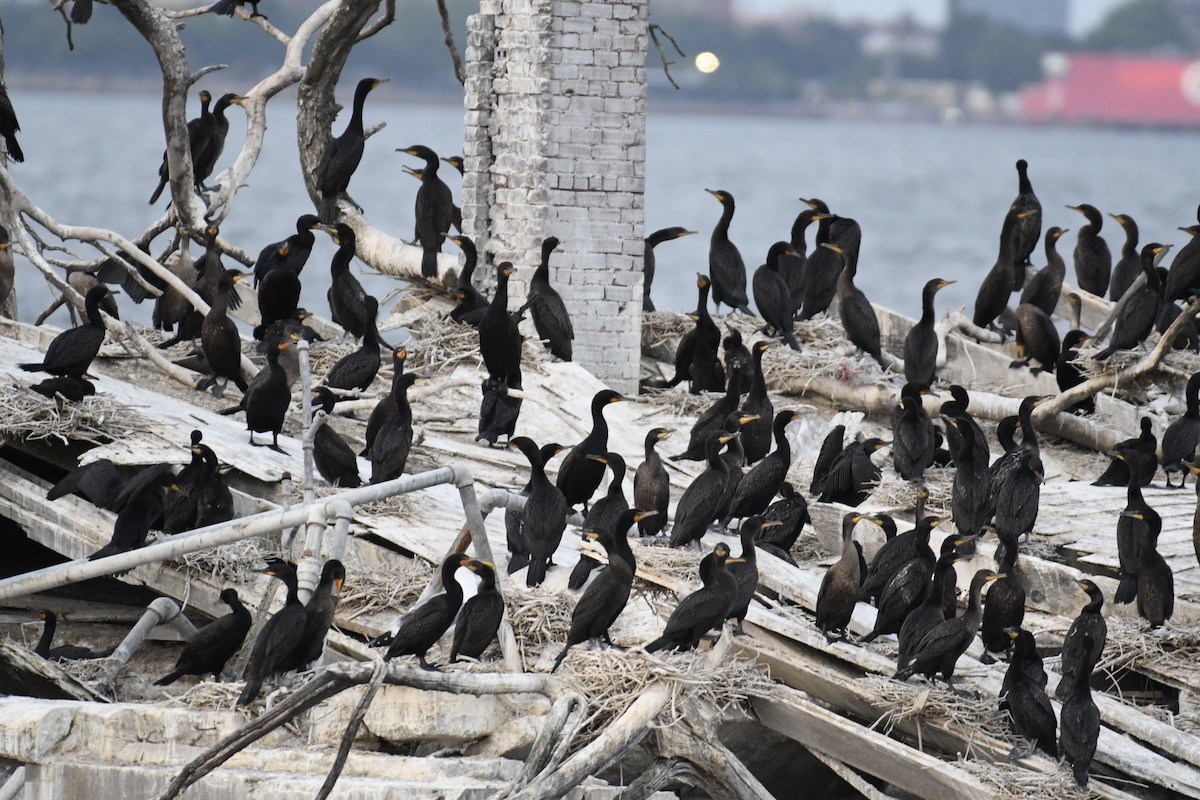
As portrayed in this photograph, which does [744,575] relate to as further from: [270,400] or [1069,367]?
[1069,367]

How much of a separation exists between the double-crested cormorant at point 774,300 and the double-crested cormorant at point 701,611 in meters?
4.34

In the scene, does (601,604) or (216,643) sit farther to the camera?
(216,643)

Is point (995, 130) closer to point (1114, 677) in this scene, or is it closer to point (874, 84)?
point (874, 84)

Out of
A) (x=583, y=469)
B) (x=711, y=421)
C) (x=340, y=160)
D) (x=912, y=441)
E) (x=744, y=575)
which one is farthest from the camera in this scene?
(x=340, y=160)

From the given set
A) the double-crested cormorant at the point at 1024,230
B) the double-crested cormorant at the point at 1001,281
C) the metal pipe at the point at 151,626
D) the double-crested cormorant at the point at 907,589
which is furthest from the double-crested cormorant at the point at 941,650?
the double-crested cormorant at the point at 1024,230

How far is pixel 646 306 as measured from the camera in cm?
1413

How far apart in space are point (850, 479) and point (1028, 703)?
2808 millimetres

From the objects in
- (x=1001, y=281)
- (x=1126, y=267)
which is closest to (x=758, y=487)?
(x=1001, y=281)

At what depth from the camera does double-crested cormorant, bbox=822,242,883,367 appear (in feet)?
40.5

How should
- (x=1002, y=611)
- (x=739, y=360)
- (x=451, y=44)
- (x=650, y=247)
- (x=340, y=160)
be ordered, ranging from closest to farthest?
(x=1002, y=611)
(x=739, y=360)
(x=340, y=160)
(x=650, y=247)
(x=451, y=44)

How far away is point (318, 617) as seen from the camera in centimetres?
746

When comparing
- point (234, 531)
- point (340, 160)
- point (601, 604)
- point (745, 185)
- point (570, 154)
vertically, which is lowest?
point (745, 185)

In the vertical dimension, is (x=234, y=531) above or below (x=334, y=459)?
above

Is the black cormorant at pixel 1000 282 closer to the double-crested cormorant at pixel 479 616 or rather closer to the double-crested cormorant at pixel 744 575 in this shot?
the double-crested cormorant at pixel 744 575
